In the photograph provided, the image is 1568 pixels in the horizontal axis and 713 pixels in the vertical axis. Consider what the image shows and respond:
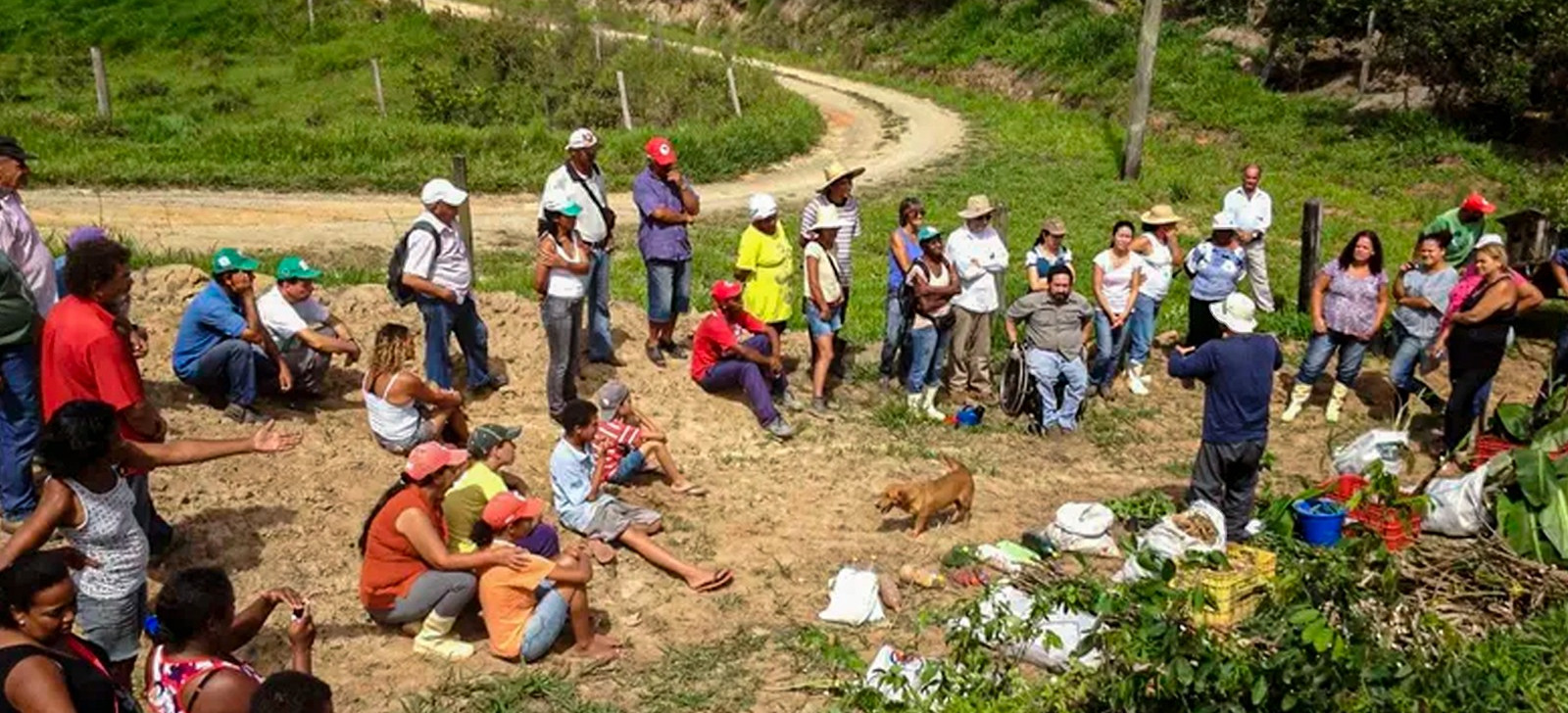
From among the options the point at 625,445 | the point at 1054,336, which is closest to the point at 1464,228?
the point at 1054,336

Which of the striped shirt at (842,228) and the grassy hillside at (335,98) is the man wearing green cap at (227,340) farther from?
the grassy hillside at (335,98)

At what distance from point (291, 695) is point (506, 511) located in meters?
2.55

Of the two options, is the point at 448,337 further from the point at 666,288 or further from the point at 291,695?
the point at 291,695

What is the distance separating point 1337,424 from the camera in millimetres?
10516

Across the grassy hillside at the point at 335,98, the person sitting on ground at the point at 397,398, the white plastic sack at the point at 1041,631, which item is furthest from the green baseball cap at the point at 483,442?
the grassy hillside at the point at 335,98

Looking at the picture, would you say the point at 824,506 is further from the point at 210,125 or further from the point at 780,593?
the point at 210,125

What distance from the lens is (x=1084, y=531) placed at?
7555 mm

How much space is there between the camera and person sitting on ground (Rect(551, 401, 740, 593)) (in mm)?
7285

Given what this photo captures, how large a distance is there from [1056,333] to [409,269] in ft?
15.6

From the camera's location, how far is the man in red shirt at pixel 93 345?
5789 millimetres

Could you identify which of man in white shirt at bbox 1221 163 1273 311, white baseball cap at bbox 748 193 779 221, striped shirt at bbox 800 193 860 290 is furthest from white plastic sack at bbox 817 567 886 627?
man in white shirt at bbox 1221 163 1273 311

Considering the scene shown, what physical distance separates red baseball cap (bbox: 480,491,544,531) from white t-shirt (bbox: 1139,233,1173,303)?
238 inches

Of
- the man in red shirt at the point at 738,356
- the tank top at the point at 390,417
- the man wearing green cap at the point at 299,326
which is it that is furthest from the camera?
the man in red shirt at the point at 738,356

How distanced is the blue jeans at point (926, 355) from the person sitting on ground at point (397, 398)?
Result: 369cm
